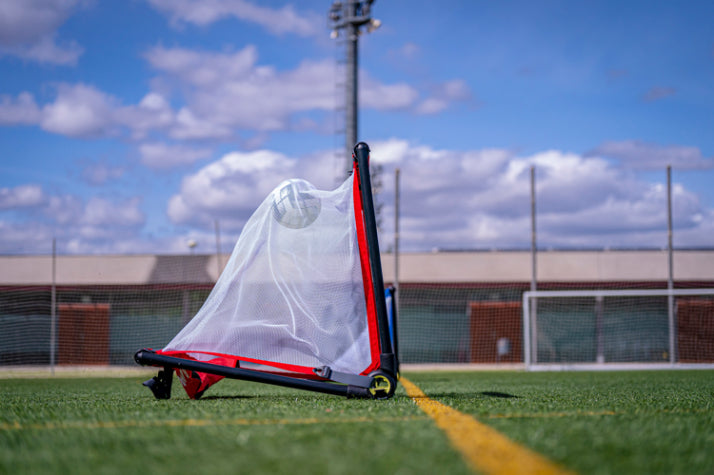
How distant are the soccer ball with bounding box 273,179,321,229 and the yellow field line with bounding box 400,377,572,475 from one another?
1.90 metres

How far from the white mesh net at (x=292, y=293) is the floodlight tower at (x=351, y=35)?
15241 millimetres

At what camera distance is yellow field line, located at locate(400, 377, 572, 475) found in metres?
1.93

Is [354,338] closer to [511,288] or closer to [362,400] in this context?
[362,400]

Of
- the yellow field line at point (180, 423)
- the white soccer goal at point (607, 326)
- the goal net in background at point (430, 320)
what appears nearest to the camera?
the yellow field line at point (180, 423)

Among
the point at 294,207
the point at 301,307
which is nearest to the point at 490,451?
the point at 301,307

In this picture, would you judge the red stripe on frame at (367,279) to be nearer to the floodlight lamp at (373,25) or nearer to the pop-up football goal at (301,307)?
the pop-up football goal at (301,307)

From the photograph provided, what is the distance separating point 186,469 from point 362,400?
233 centimetres

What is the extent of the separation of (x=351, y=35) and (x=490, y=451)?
19.7 meters

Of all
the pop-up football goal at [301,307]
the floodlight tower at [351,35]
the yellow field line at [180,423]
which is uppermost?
the floodlight tower at [351,35]

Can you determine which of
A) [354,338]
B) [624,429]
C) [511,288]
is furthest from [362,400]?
[511,288]

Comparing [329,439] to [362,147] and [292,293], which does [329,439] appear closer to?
[292,293]

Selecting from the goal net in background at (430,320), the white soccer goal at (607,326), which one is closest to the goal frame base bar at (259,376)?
the goal net in background at (430,320)

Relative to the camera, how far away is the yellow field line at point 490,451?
75.9 inches

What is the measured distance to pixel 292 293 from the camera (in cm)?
450
